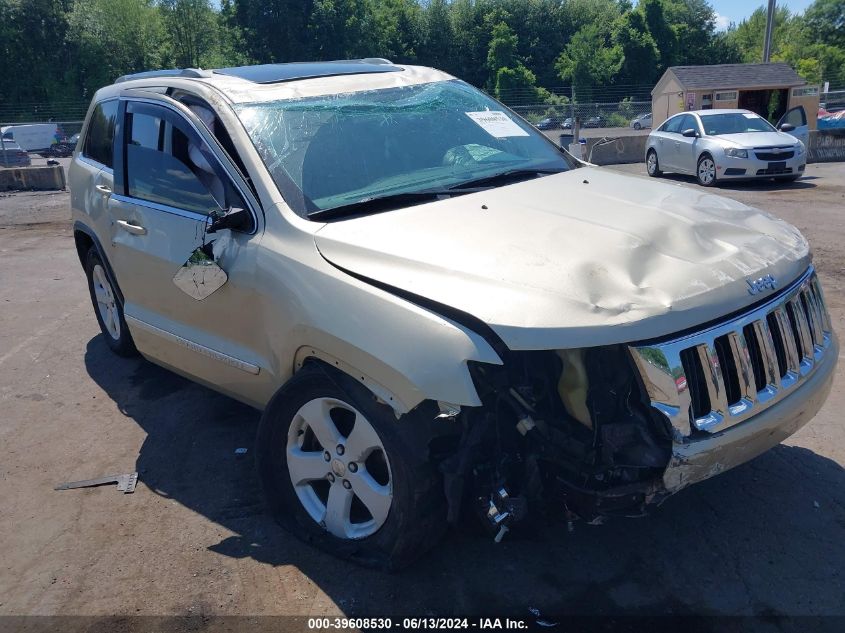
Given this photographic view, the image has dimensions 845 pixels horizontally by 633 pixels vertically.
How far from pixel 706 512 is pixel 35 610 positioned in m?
2.93

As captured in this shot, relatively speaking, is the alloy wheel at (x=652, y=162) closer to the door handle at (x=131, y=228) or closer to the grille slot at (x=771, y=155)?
the grille slot at (x=771, y=155)

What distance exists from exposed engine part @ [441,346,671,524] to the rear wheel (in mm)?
15111

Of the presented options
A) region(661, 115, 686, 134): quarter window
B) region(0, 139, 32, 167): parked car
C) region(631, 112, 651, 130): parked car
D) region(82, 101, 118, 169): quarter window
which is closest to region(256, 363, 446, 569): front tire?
region(82, 101, 118, 169): quarter window

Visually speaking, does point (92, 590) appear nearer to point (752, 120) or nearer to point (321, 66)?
Result: point (321, 66)

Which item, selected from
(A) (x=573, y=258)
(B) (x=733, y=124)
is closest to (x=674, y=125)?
(B) (x=733, y=124)

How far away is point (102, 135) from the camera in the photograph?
17.1 ft

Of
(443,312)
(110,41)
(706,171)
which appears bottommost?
(706,171)

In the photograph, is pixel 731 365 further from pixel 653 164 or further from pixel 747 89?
pixel 747 89

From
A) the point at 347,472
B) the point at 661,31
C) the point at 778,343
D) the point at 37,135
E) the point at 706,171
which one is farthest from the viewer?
the point at 661,31

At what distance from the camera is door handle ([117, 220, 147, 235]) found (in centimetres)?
423

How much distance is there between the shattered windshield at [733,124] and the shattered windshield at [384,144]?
1197 centimetres

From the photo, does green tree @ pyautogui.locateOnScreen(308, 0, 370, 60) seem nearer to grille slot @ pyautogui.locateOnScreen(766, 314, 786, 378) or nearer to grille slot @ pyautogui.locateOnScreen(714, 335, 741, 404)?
grille slot @ pyautogui.locateOnScreen(766, 314, 786, 378)

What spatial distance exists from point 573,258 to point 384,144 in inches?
55.5

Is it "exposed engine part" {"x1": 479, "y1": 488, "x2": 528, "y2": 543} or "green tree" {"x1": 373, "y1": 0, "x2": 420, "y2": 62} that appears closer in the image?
"exposed engine part" {"x1": 479, "y1": 488, "x2": 528, "y2": 543}
